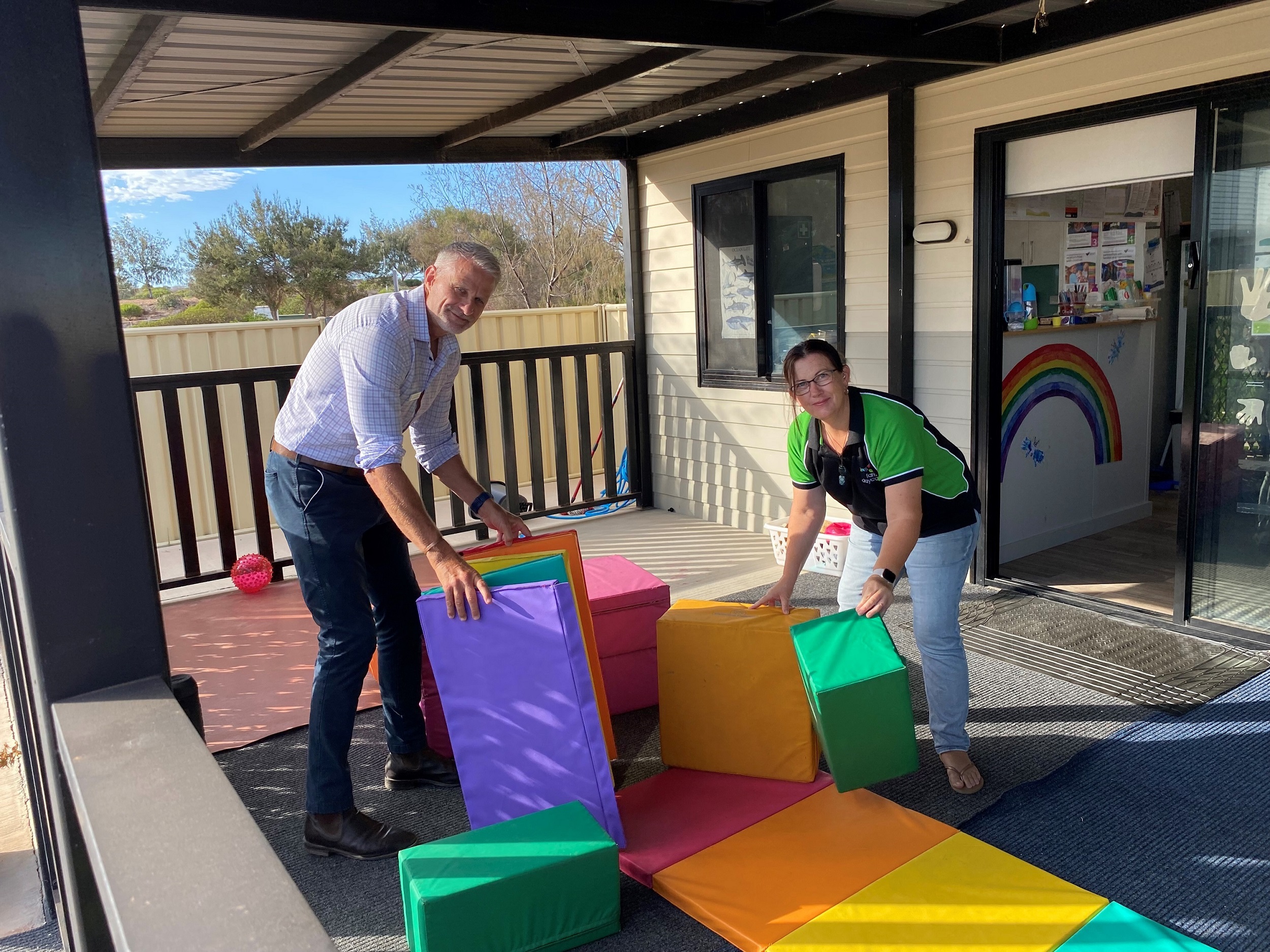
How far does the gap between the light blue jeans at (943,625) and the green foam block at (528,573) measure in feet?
3.07

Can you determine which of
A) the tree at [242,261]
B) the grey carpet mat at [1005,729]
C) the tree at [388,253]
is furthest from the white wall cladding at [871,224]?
the tree at [242,261]

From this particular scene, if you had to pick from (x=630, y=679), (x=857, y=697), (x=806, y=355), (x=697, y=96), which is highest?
(x=697, y=96)

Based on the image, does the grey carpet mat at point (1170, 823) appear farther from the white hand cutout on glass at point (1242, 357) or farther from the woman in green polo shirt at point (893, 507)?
the white hand cutout on glass at point (1242, 357)

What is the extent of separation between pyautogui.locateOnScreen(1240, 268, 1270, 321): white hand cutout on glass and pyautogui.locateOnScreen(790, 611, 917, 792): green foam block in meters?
2.08

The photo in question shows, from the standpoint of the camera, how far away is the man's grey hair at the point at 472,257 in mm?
2414

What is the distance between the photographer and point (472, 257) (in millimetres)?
2416

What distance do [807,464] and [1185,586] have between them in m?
2.01

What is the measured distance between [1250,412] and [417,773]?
3248mm

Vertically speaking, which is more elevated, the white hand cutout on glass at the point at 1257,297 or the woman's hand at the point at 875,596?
the white hand cutout on glass at the point at 1257,297

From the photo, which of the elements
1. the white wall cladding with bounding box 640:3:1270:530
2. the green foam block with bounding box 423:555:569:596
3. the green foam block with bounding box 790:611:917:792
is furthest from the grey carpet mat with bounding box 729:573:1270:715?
the green foam block with bounding box 423:555:569:596

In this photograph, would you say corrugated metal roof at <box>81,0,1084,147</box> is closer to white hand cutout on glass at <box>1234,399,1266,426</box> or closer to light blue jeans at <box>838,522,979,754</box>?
white hand cutout on glass at <box>1234,399,1266,426</box>

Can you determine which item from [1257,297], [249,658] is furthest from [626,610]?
[1257,297]

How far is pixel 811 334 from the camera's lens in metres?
5.30

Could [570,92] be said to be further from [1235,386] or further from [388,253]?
[388,253]
